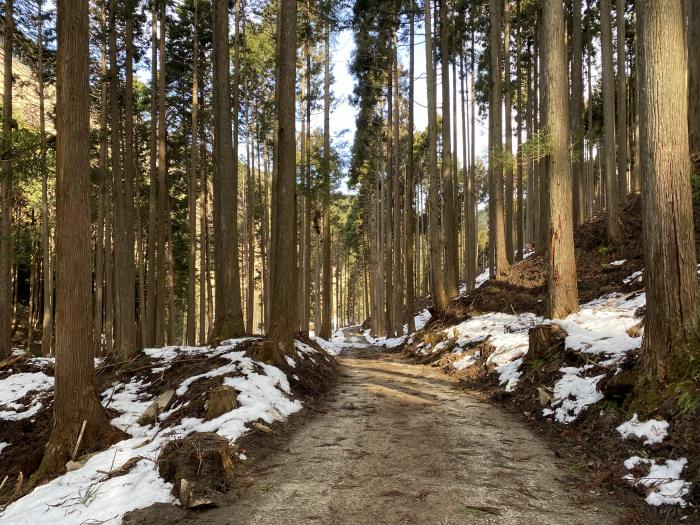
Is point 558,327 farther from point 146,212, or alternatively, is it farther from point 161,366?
point 146,212

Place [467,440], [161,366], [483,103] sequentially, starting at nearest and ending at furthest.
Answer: [467,440] → [161,366] → [483,103]

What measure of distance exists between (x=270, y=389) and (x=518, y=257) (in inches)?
618

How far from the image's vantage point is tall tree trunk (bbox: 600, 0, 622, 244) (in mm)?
13391

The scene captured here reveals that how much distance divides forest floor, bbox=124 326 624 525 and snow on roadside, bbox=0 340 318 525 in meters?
0.40

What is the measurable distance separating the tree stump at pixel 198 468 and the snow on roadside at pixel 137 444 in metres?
0.12

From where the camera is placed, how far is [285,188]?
914 centimetres

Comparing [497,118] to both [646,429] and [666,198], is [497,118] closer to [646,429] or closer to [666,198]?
[666,198]

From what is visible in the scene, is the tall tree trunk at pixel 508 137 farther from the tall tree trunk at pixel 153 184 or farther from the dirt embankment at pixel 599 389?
the tall tree trunk at pixel 153 184

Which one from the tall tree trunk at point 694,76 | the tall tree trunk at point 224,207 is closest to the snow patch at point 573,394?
the tall tree trunk at point 224,207

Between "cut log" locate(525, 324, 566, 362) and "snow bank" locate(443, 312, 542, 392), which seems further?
"snow bank" locate(443, 312, 542, 392)

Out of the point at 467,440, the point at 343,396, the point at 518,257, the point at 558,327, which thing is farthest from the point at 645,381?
the point at 518,257

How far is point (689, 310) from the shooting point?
461cm

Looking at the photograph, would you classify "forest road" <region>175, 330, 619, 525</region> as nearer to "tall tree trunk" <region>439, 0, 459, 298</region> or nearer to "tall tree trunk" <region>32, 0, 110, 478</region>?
"tall tree trunk" <region>32, 0, 110, 478</region>

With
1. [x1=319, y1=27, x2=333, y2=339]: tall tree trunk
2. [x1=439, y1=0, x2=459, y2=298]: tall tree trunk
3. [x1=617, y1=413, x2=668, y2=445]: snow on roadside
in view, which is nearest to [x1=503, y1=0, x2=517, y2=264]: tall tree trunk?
[x1=439, y1=0, x2=459, y2=298]: tall tree trunk
